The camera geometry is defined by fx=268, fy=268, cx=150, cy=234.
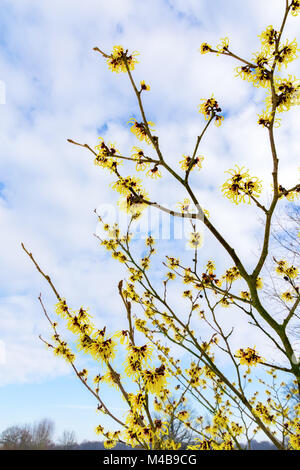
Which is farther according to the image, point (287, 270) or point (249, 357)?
point (287, 270)

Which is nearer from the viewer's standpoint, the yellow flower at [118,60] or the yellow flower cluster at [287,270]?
the yellow flower at [118,60]

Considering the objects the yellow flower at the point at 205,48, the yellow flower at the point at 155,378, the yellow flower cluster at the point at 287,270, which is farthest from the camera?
the yellow flower cluster at the point at 287,270

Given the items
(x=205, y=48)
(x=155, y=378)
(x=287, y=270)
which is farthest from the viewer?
(x=287, y=270)

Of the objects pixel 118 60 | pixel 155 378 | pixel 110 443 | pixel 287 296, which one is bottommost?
pixel 110 443

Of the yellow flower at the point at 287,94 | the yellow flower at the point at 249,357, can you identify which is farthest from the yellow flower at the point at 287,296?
the yellow flower at the point at 287,94

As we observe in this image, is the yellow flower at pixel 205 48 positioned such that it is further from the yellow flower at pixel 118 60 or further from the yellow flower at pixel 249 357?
the yellow flower at pixel 249 357

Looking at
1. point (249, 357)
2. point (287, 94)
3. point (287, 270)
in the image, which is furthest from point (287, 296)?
point (287, 94)

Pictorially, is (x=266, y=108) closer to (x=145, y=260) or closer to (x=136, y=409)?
(x=136, y=409)

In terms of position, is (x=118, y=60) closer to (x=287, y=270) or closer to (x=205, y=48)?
(x=205, y=48)

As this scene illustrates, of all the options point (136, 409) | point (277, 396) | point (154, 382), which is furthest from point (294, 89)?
point (277, 396)

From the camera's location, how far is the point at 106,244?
4.60 meters

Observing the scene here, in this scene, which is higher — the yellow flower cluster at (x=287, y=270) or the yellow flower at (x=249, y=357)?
the yellow flower cluster at (x=287, y=270)

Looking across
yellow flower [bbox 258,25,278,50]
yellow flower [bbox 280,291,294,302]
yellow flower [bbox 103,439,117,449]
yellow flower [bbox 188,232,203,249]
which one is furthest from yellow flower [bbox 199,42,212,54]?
yellow flower [bbox 103,439,117,449]
